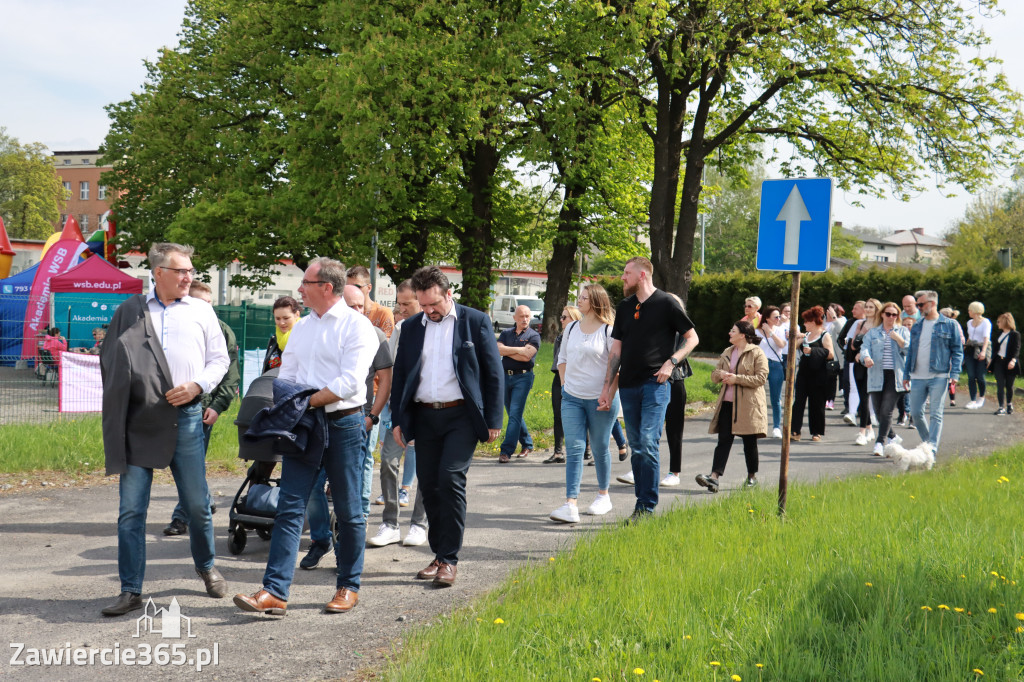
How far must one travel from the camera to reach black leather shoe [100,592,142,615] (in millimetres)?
4887

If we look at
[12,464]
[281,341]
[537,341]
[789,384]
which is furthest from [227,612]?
[537,341]

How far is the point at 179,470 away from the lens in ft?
17.2

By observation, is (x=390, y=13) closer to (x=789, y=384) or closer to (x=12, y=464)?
(x=12, y=464)

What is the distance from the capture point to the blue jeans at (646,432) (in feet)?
23.8

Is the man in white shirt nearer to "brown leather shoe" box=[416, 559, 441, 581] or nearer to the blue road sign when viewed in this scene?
"brown leather shoe" box=[416, 559, 441, 581]

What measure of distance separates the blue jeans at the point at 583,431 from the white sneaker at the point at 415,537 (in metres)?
1.39

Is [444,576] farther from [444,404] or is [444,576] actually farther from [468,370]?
[468,370]

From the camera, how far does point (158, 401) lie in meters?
5.06

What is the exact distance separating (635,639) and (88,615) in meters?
3.07

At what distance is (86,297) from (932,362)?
1708 cm

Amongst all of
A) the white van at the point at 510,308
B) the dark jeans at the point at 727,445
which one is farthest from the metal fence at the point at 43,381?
the white van at the point at 510,308

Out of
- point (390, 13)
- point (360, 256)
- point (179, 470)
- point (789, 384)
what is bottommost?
point (179, 470)

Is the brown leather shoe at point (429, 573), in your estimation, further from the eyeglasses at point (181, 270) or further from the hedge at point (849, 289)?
the hedge at point (849, 289)


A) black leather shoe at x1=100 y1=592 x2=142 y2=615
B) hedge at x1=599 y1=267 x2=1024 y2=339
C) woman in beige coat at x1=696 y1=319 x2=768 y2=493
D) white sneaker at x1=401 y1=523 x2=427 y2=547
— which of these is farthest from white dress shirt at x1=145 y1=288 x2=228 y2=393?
hedge at x1=599 y1=267 x2=1024 y2=339
